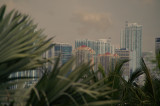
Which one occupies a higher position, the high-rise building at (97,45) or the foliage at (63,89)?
the high-rise building at (97,45)

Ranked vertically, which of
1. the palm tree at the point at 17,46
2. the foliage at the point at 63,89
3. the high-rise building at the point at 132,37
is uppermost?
the high-rise building at the point at 132,37

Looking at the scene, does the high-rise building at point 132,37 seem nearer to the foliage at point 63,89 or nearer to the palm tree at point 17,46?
the palm tree at point 17,46

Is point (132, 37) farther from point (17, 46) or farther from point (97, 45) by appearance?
point (17, 46)

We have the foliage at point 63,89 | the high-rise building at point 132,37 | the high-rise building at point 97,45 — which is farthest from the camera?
the high-rise building at point 132,37

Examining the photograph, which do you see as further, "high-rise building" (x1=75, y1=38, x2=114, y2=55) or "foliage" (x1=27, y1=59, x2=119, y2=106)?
"high-rise building" (x1=75, y1=38, x2=114, y2=55)

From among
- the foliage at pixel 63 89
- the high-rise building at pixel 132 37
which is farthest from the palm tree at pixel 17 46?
the high-rise building at pixel 132 37

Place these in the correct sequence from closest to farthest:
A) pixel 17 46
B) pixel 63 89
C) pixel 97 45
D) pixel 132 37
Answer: pixel 63 89
pixel 17 46
pixel 97 45
pixel 132 37

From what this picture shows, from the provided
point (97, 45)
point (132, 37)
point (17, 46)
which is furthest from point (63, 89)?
point (132, 37)

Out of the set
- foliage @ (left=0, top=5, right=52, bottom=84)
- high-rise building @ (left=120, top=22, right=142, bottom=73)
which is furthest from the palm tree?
high-rise building @ (left=120, top=22, right=142, bottom=73)

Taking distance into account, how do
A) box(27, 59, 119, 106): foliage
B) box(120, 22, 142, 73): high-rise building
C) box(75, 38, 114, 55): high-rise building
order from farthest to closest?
1. box(120, 22, 142, 73): high-rise building
2. box(75, 38, 114, 55): high-rise building
3. box(27, 59, 119, 106): foliage

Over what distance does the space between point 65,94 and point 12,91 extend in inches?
8.8

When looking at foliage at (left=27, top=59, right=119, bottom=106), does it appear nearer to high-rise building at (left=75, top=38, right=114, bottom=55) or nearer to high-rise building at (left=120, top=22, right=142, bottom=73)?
high-rise building at (left=75, top=38, right=114, bottom=55)

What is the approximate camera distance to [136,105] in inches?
95.4

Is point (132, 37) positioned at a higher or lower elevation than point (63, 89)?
higher
